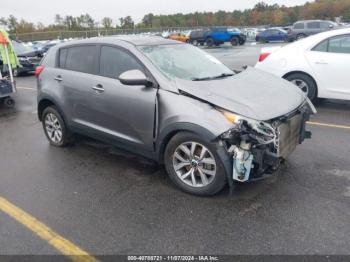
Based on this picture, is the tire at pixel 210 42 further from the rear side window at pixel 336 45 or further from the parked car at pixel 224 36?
the rear side window at pixel 336 45

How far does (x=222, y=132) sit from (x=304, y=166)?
165 centimetres

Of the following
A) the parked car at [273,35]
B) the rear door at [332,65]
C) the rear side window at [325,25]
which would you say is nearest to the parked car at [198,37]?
the parked car at [273,35]

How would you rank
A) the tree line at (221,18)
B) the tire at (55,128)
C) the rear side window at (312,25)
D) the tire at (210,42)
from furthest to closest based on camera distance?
1. the tree line at (221,18)
2. the tire at (210,42)
3. the rear side window at (312,25)
4. the tire at (55,128)

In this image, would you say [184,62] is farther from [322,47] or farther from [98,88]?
[322,47]

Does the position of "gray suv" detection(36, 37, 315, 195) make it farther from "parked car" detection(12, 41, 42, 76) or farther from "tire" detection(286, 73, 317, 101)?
"parked car" detection(12, 41, 42, 76)

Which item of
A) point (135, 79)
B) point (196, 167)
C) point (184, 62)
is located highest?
point (184, 62)

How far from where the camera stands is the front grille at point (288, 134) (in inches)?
142

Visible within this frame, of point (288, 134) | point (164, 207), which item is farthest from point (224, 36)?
point (164, 207)

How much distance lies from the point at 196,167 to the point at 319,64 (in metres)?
4.35

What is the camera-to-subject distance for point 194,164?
3.72 metres

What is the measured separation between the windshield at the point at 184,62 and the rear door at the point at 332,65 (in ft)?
9.51

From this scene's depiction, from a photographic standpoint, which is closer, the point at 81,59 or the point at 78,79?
the point at 78,79

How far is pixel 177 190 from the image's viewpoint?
394cm

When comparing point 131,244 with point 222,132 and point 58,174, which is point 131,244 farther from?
point 58,174
